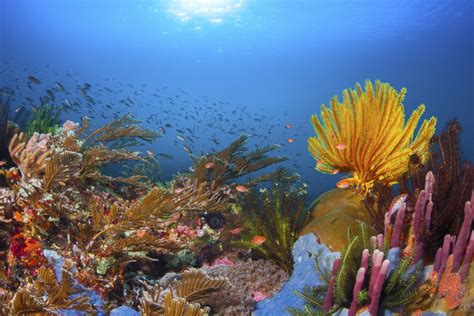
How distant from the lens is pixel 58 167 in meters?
3.74

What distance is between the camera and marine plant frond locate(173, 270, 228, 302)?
3.14 metres

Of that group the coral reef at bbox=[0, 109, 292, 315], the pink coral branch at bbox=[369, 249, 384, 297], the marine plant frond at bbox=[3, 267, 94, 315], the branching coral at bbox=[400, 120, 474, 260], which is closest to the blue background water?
the coral reef at bbox=[0, 109, 292, 315]

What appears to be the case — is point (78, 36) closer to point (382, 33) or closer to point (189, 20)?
point (189, 20)

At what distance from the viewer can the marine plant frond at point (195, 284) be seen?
314cm

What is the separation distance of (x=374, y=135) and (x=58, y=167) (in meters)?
4.05

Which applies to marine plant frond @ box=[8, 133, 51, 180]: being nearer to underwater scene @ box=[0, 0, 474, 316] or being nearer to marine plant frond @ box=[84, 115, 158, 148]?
underwater scene @ box=[0, 0, 474, 316]

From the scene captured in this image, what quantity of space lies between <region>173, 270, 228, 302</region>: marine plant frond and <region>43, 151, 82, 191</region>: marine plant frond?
1.88 meters

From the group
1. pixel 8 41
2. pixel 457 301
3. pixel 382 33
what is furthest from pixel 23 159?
pixel 8 41

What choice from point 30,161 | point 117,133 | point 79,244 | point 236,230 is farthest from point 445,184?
point 117,133

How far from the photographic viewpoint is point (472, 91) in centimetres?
8275

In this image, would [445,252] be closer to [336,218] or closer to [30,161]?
[336,218]

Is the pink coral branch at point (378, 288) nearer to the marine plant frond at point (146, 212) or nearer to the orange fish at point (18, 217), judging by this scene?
the marine plant frond at point (146, 212)

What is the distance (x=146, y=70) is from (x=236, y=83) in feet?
106

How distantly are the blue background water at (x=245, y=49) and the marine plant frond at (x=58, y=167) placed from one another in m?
10.0
